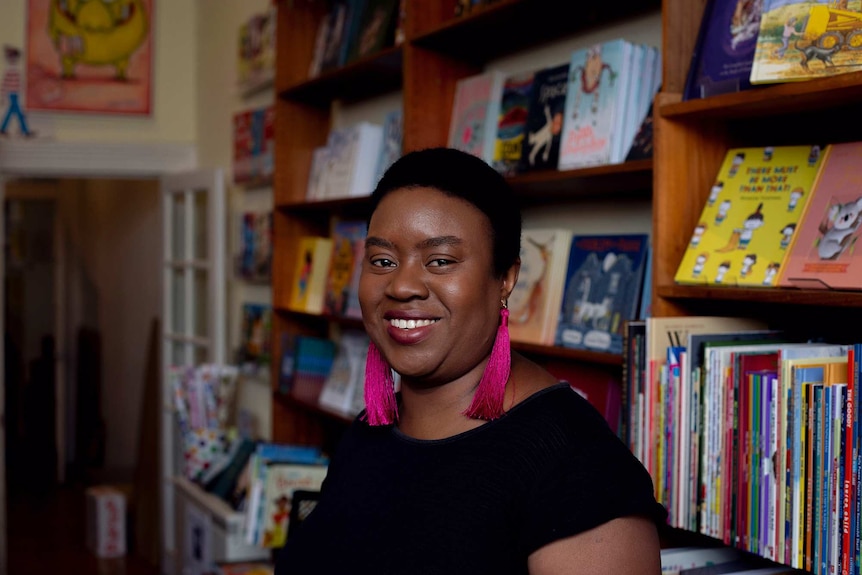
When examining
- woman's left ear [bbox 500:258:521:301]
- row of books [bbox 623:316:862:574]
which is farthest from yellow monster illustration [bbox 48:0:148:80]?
woman's left ear [bbox 500:258:521:301]

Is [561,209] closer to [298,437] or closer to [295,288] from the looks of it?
[295,288]

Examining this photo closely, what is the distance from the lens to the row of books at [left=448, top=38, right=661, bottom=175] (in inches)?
81.4

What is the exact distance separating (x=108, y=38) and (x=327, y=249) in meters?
2.06

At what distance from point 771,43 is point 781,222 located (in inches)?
11.6

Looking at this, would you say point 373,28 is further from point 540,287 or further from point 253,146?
point 253,146

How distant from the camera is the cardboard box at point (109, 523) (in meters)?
5.42

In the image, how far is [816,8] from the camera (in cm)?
152

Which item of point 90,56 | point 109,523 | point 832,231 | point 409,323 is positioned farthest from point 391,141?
point 109,523

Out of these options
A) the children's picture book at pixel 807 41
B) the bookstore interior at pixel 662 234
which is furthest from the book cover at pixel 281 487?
→ the children's picture book at pixel 807 41

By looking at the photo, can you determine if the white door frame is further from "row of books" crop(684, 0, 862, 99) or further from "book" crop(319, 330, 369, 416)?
"row of books" crop(684, 0, 862, 99)

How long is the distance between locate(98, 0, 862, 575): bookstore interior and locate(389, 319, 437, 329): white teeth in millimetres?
554

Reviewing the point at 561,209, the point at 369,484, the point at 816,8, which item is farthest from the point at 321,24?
the point at 369,484

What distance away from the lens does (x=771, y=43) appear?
1.54 m

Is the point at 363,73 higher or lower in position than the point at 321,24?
lower
